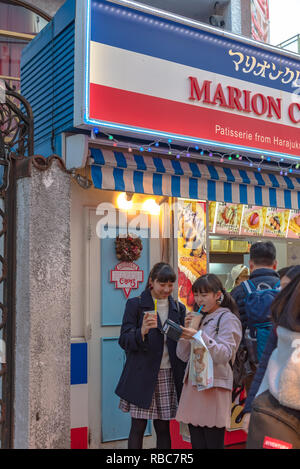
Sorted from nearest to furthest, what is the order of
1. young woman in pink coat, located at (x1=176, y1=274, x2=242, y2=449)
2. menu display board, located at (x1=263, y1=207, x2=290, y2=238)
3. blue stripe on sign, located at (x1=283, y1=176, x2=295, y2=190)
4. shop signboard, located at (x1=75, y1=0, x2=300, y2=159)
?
young woman in pink coat, located at (x1=176, y1=274, x2=242, y2=449) → shop signboard, located at (x1=75, y1=0, x2=300, y2=159) → blue stripe on sign, located at (x1=283, y1=176, x2=295, y2=190) → menu display board, located at (x1=263, y1=207, x2=290, y2=238)

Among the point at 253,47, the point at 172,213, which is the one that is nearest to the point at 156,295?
the point at 172,213

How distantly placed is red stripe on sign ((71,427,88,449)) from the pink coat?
1986 mm

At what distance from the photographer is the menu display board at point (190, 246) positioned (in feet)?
20.2

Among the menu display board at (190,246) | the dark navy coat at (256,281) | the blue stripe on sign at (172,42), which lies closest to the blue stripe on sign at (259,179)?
the menu display board at (190,246)

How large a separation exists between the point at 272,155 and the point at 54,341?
3708 mm

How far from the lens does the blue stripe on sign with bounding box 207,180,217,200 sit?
5.91 m

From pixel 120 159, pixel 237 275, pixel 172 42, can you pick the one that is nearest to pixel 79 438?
pixel 120 159

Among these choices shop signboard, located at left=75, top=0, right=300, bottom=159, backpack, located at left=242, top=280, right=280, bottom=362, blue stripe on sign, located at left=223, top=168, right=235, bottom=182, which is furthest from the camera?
blue stripe on sign, located at left=223, top=168, right=235, bottom=182

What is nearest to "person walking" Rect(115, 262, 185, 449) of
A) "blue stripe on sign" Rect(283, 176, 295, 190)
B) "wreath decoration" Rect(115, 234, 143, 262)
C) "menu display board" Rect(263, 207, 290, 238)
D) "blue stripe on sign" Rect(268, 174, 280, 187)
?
"wreath decoration" Rect(115, 234, 143, 262)

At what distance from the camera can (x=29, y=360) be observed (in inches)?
154

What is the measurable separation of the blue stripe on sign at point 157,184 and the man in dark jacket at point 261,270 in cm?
141

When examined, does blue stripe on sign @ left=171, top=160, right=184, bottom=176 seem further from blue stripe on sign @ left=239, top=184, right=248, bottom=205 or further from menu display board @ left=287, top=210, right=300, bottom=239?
menu display board @ left=287, top=210, right=300, bottom=239

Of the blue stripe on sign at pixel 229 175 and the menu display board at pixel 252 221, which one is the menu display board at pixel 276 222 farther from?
the blue stripe on sign at pixel 229 175

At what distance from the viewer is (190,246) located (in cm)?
625
